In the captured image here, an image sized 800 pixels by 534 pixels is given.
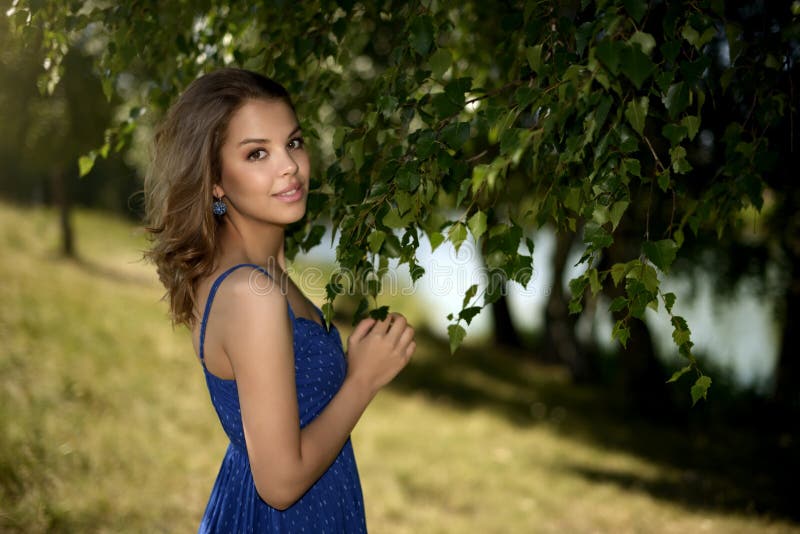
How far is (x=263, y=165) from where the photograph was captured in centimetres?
219

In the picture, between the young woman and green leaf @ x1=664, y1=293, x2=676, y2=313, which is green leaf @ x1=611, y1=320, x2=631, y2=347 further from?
the young woman

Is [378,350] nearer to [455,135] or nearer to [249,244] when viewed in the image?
[249,244]

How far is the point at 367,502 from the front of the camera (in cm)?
646

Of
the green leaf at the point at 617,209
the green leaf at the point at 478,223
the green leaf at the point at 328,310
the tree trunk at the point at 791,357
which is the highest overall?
the green leaf at the point at 617,209

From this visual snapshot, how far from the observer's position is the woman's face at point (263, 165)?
2.18 meters

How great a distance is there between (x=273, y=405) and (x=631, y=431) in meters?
9.04

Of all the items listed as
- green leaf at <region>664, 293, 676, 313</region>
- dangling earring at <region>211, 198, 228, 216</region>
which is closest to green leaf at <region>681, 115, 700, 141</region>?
green leaf at <region>664, 293, 676, 313</region>

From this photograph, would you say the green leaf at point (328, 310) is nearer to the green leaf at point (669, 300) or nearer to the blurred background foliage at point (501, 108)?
the blurred background foliage at point (501, 108)

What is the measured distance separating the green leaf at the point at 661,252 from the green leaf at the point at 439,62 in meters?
0.75

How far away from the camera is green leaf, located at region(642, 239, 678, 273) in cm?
191

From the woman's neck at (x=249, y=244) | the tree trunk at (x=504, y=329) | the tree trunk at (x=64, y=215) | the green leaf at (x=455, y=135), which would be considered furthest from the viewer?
the tree trunk at (x=64, y=215)

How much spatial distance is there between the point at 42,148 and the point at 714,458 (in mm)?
13654

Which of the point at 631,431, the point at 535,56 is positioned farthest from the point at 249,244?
the point at 631,431

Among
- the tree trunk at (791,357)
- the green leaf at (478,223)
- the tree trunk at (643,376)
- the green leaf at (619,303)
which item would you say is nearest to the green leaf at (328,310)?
the green leaf at (478,223)
